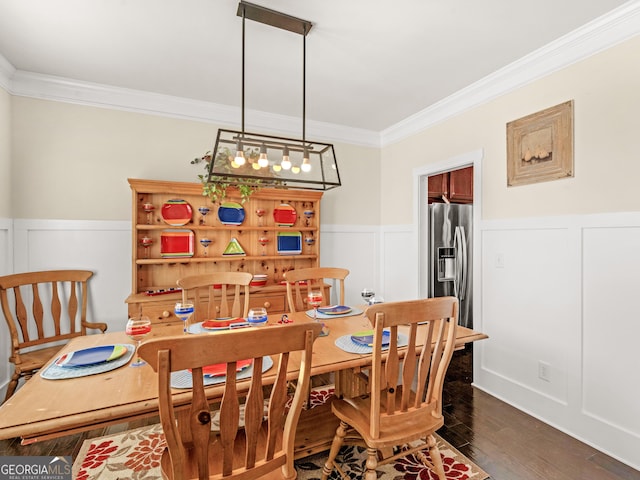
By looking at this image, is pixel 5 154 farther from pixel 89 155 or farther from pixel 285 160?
pixel 285 160

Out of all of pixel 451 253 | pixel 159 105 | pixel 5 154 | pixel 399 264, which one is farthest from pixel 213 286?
pixel 451 253

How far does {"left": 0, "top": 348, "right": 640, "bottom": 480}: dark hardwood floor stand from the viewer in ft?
5.83

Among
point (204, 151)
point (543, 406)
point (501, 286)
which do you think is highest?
point (204, 151)

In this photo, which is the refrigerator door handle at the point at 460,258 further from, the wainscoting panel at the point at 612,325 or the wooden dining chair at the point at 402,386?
the wooden dining chair at the point at 402,386

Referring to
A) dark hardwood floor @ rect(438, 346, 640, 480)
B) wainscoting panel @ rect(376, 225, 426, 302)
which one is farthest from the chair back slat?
wainscoting panel @ rect(376, 225, 426, 302)

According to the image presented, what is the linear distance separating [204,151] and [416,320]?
2.73 m

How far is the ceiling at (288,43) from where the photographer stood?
186 cm

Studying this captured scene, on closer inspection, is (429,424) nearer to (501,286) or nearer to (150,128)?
(501,286)

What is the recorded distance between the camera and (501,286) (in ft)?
8.61

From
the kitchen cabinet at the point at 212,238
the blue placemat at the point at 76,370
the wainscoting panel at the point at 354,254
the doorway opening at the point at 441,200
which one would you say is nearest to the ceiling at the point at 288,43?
the doorway opening at the point at 441,200

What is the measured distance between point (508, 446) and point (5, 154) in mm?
4135

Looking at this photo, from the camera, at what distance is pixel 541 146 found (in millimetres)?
2340

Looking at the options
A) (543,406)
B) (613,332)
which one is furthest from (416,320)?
(543,406)

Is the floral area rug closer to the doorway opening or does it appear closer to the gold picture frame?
the doorway opening
